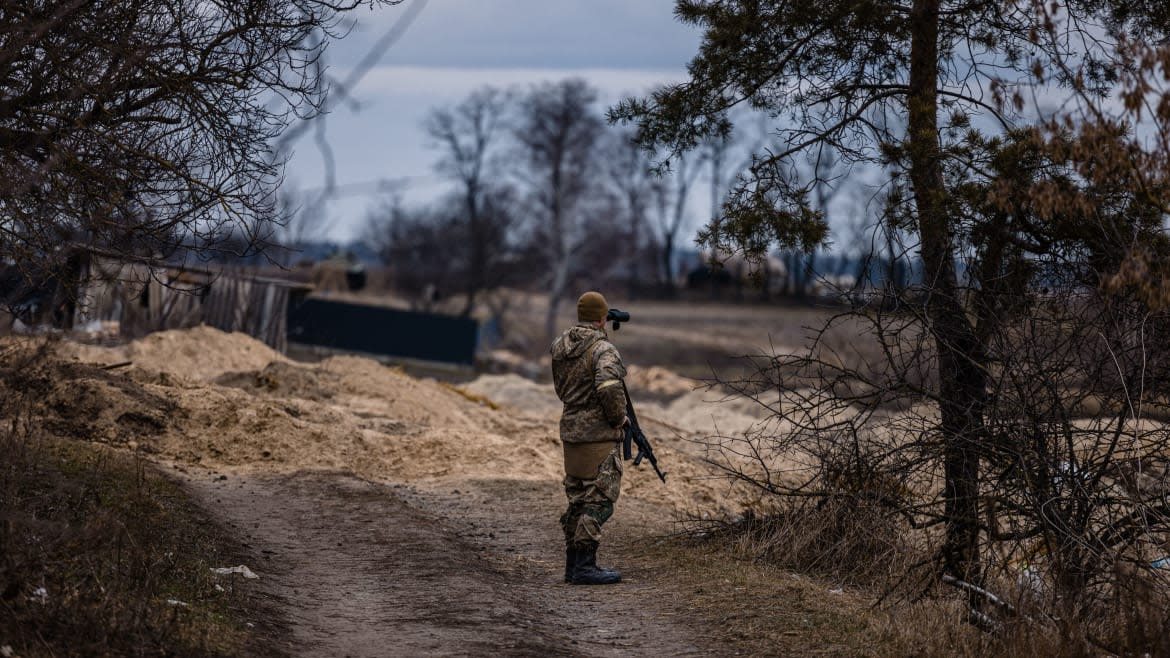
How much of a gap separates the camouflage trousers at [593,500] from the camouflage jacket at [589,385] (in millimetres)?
211

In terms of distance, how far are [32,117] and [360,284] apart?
45.8m

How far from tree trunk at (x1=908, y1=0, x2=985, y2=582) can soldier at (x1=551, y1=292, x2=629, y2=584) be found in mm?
2215

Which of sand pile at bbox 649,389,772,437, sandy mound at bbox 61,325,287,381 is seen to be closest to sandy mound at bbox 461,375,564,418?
sand pile at bbox 649,389,772,437

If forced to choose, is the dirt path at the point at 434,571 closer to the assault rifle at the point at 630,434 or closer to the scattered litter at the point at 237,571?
the scattered litter at the point at 237,571

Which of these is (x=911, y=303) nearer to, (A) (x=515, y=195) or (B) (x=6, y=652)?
(B) (x=6, y=652)

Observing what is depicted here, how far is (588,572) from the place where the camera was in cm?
890

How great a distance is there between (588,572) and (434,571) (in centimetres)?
112

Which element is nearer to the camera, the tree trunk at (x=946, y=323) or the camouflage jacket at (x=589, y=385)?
the tree trunk at (x=946, y=323)

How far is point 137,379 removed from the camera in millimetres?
17562

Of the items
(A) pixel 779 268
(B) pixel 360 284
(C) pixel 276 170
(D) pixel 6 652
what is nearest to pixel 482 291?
(B) pixel 360 284

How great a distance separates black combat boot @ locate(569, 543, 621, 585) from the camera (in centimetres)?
890

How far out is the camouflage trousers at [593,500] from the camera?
8773 mm

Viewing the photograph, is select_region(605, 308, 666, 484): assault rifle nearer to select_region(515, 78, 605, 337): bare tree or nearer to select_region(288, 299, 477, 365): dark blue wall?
select_region(288, 299, 477, 365): dark blue wall

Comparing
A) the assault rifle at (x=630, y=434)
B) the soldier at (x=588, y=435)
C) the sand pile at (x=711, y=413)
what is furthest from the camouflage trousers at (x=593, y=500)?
the sand pile at (x=711, y=413)
